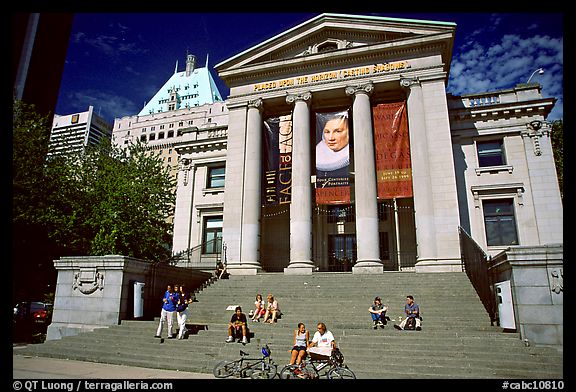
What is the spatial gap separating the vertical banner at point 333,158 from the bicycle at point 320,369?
14.4m

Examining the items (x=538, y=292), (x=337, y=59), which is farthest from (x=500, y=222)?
(x=337, y=59)

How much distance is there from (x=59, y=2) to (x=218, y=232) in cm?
Result: 2574

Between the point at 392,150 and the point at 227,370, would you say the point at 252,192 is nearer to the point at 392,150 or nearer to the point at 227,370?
the point at 392,150

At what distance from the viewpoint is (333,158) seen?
24188mm

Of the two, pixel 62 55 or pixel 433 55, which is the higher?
pixel 433 55

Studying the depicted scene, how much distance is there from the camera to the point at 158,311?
16859 mm

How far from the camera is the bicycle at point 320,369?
8719mm

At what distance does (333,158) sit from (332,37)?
368 inches

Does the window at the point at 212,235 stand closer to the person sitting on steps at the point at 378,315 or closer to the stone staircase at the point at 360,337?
the stone staircase at the point at 360,337

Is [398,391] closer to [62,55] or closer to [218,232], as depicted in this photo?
[62,55]

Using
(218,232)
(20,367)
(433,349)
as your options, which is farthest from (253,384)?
(218,232)

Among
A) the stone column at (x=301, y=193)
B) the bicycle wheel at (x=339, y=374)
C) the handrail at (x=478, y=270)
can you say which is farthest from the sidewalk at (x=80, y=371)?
the stone column at (x=301, y=193)

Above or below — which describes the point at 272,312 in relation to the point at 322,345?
above

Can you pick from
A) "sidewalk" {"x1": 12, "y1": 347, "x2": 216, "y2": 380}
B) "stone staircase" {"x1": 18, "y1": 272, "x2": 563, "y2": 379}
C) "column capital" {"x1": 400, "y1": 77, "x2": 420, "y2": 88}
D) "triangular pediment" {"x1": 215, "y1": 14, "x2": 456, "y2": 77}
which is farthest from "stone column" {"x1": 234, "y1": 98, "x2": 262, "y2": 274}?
"sidewalk" {"x1": 12, "y1": 347, "x2": 216, "y2": 380}
